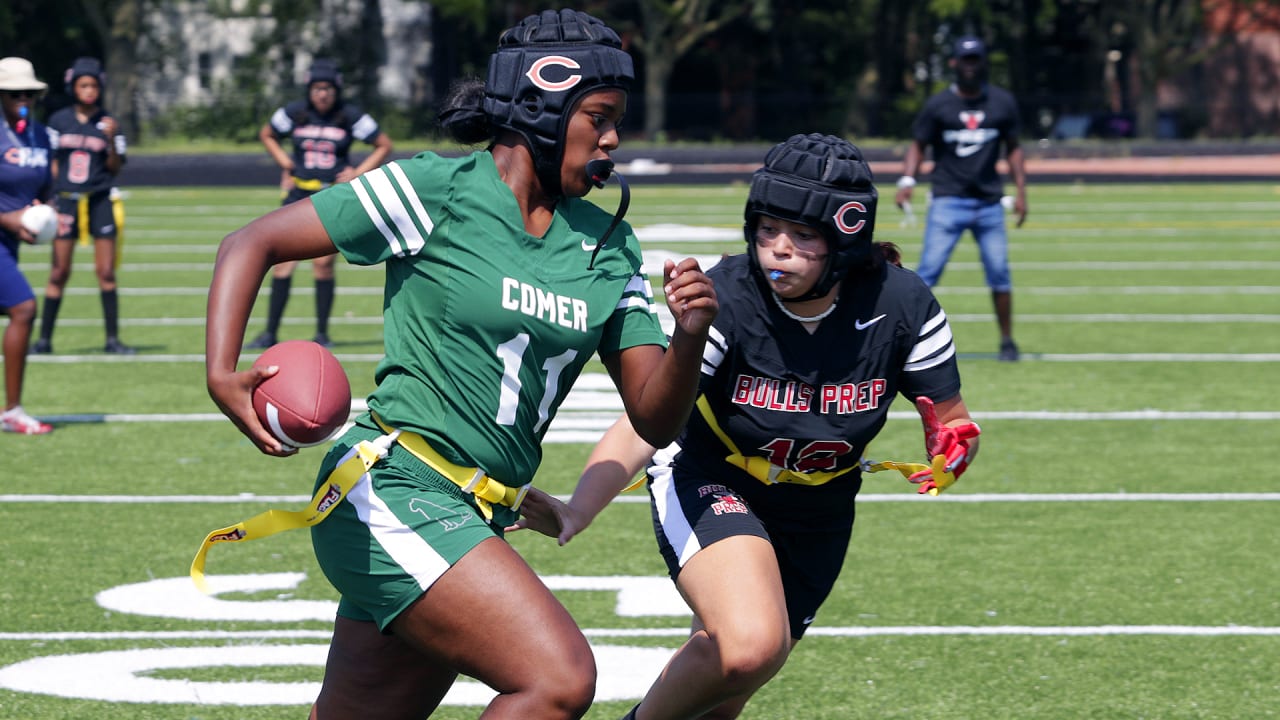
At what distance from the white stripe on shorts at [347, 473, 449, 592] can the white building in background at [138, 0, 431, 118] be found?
157ft

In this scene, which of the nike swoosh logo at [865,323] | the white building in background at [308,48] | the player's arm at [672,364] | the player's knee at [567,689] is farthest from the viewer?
the white building in background at [308,48]

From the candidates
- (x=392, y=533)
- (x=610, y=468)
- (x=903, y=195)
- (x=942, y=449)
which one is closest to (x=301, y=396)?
(x=392, y=533)

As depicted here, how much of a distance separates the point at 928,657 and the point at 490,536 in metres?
2.79

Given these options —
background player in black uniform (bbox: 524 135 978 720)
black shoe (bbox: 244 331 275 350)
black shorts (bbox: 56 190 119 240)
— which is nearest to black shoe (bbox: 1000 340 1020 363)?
black shoe (bbox: 244 331 275 350)

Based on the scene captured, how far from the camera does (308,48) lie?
172 feet

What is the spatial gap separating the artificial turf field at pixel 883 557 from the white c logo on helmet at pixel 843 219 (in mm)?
1733

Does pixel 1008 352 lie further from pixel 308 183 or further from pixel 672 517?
pixel 672 517

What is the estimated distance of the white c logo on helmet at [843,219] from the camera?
4414 mm

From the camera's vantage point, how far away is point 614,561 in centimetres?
742

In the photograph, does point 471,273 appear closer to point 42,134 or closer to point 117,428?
point 117,428

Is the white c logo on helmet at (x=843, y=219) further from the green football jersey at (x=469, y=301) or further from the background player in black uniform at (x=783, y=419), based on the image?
the green football jersey at (x=469, y=301)

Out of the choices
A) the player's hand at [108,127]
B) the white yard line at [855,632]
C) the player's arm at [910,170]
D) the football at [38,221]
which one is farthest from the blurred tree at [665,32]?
the white yard line at [855,632]

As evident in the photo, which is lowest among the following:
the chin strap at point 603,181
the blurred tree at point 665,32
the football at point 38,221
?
the blurred tree at point 665,32

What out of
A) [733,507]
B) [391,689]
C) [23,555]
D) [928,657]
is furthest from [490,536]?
[23,555]
